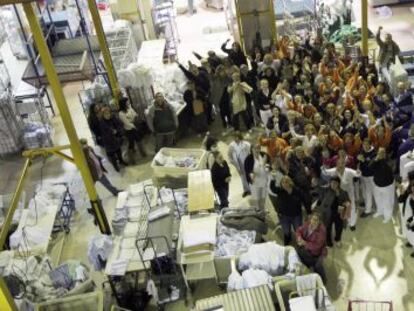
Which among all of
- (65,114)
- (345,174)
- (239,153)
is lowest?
(345,174)

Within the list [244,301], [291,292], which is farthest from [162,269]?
[291,292]

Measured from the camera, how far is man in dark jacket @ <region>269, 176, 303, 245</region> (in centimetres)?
790

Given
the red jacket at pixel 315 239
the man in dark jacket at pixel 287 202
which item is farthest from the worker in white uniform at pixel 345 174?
the red jacket at pixel 315 239

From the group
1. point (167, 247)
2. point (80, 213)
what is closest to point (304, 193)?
point (167, 247)

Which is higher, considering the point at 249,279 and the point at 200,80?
the point at 200,80

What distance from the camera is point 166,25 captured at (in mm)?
17016

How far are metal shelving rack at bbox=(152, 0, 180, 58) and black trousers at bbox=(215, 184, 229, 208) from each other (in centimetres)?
777

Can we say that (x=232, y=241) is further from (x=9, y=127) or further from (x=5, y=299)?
(x=9, y=127)

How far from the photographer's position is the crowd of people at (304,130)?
323 inches

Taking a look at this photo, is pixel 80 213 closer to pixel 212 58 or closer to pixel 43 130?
pixel 43 130

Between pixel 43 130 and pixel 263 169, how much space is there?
19.8 feet

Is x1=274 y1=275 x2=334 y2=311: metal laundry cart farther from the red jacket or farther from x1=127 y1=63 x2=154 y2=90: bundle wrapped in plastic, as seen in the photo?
x1=127 y1=63 x2=154 y2=90: bundle wrapped in plastic

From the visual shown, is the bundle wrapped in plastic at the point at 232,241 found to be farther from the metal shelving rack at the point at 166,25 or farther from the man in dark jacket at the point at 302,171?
the metal shelving rack at the point at 166,25

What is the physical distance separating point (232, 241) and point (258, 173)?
1399 millimetres
